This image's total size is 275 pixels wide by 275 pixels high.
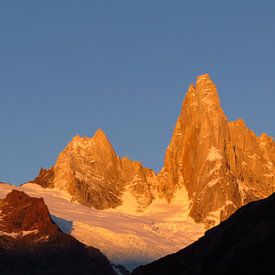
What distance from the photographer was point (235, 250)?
167 meters

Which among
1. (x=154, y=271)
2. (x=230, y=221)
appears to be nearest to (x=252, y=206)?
(x=230, y=221)

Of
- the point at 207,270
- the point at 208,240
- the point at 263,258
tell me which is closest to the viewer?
the point at 263,258

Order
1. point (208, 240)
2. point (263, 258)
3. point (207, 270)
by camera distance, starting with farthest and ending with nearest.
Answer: point (208, 240) → point (207, 270) → point (263, 258)

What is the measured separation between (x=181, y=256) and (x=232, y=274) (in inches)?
993

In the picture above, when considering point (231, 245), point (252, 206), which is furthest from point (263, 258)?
point (252, 206)

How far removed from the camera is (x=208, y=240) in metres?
178

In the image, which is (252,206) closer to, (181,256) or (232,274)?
(181,256)

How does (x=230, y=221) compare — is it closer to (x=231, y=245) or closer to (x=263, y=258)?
(x=231, y=245)

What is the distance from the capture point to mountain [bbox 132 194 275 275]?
157 metres

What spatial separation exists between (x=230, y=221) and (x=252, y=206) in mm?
3934

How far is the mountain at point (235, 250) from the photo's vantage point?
15700 cm

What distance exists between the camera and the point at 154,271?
181500 millimetres

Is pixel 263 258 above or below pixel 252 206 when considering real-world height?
below

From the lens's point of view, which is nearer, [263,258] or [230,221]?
[263,258]
